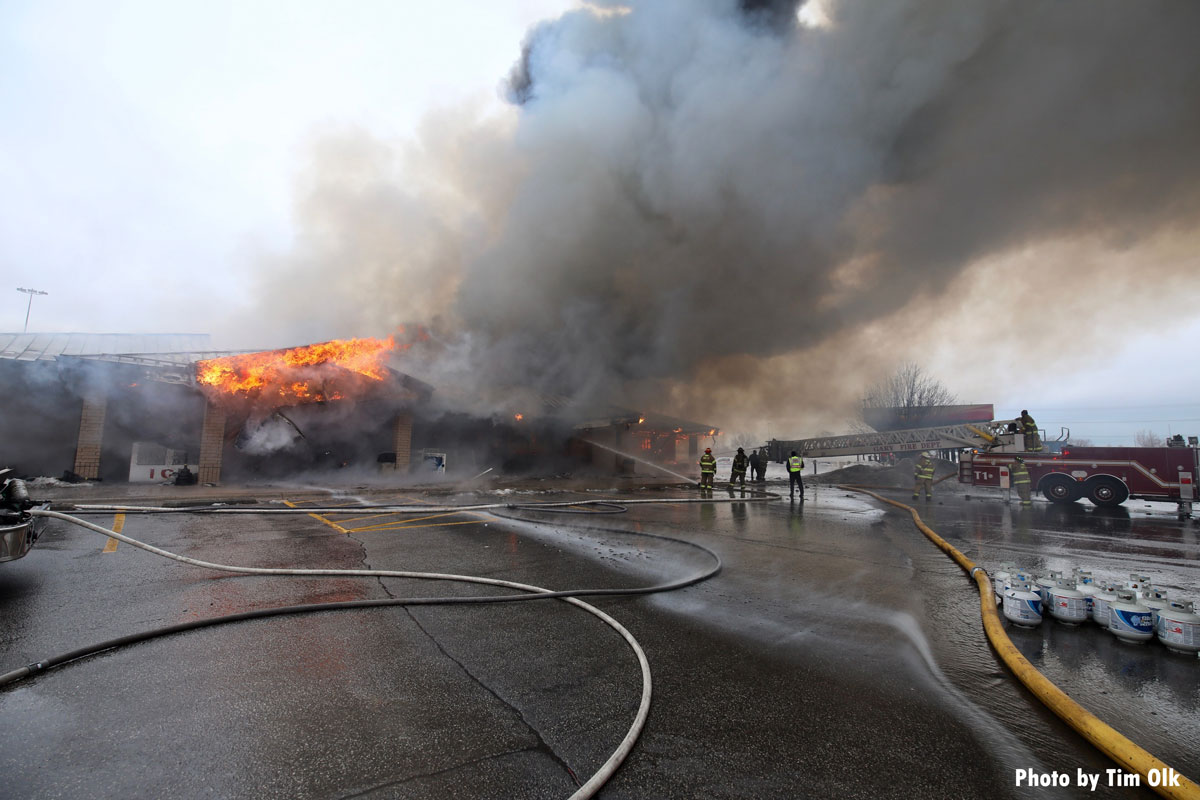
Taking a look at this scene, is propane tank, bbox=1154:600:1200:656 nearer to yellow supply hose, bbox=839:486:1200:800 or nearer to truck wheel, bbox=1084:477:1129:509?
yellow supply hose, bbox=839:486:1200:800

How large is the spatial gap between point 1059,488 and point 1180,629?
12.3m

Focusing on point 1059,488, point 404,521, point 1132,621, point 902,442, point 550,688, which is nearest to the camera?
point 550,688

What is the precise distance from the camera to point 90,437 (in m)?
14.8

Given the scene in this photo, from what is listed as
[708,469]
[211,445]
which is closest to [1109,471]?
[708,469]

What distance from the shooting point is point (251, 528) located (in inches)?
291

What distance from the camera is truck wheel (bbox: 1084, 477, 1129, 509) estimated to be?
1170 centimetres

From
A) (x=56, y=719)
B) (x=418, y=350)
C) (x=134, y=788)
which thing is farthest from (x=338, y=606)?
(x=418, y=350)

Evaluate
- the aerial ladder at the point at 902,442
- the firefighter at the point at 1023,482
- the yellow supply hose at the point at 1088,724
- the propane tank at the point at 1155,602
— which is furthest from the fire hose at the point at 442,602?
the aerial ladder at the point at 902,442

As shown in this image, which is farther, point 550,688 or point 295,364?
point 295,364

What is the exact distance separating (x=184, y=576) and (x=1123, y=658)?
754 centimetres

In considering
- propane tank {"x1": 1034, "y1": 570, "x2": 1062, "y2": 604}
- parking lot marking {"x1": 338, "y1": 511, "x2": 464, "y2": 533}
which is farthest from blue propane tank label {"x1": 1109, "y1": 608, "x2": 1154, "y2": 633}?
parking lot marking {"x1": 338, "y1": 511, "x2": 464, "y2": 533}

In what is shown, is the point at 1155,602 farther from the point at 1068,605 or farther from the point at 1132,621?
the point at 1068,605

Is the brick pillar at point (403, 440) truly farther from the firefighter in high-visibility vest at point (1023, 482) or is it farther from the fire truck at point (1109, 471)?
the fire truck at point (1109, 471)

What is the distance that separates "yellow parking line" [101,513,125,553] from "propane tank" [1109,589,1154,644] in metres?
9.49
